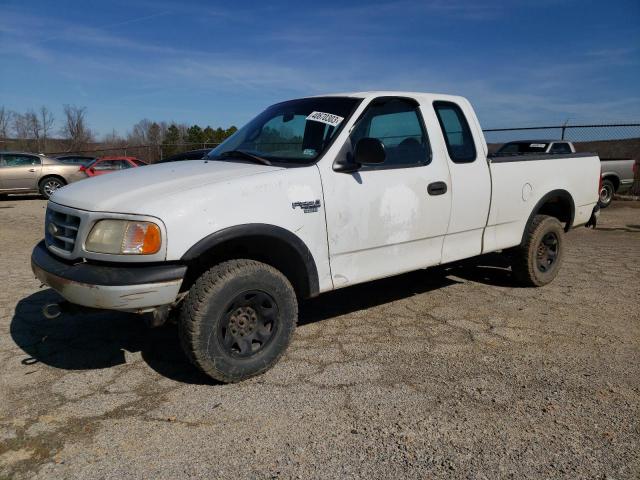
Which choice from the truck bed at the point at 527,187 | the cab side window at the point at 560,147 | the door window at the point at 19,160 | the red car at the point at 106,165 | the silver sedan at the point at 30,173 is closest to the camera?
the truck bed at the point at 527,187

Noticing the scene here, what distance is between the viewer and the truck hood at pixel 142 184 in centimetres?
298

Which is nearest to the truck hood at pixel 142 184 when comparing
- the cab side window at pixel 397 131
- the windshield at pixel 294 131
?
the windshield at pixel 294 131

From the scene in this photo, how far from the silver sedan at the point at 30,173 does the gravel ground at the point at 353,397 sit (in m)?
12.0

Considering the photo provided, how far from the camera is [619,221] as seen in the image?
11.0 m

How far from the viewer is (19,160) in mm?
15352

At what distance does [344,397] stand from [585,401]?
57.2 inches

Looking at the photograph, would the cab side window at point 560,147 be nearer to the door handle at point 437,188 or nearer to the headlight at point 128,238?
the door handle at point 437,188

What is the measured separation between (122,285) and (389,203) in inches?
77.9

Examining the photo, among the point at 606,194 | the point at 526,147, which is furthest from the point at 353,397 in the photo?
the point at 606,194

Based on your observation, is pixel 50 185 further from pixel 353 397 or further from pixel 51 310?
pixel 353 397

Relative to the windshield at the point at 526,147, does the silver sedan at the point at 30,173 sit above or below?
above

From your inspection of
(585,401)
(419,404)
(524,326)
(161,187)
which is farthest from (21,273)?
(585,401)

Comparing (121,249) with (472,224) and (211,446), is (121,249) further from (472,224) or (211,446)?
(472,224)

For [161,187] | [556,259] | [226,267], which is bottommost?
[556,259]
